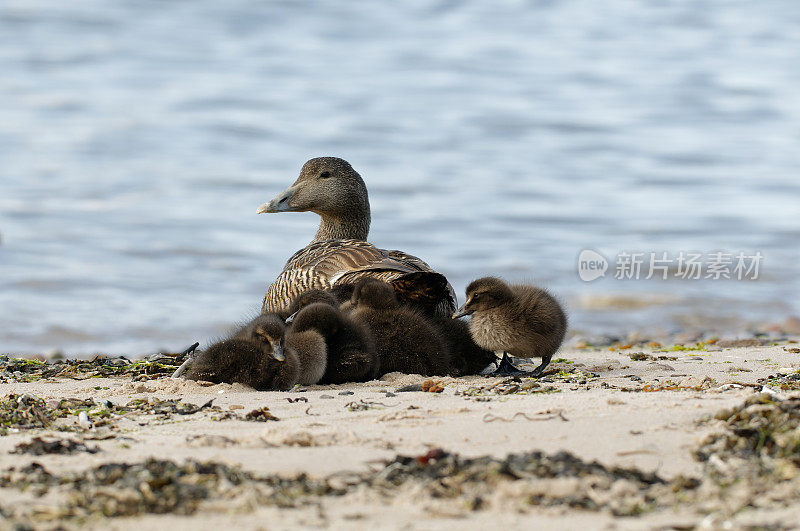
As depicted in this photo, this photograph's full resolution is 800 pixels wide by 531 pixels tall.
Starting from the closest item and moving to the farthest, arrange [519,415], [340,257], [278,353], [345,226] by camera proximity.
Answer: [519,415]
[278,353]
[340,257]
[345,226]

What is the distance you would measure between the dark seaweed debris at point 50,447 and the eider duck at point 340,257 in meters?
2.99

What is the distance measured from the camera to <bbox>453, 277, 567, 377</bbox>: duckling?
6137 mm

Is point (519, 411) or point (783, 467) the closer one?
point (783, 467)

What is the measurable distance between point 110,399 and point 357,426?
163cm

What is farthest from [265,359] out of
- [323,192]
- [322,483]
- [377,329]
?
[323,192]

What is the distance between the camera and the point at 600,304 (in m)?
12.2

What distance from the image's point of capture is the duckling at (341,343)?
5.75 m

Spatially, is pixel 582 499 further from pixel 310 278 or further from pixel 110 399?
pixel 310 278

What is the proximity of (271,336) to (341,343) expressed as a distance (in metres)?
0.49

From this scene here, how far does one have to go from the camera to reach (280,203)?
9234 millimetres

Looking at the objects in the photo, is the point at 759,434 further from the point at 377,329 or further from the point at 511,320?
the point at 377,329

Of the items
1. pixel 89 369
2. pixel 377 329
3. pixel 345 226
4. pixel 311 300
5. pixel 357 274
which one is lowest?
pixel 89 369

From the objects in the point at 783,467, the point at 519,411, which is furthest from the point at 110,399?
the point at 783,467

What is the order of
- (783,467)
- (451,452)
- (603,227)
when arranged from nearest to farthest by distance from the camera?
1. (783,467)
2. (451,452)
3. (603,227)
